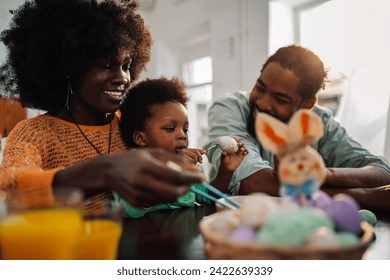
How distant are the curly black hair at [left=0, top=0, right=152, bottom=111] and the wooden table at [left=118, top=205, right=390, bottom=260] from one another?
0.42 metres

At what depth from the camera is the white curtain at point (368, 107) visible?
162 cm

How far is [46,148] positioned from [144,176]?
0.47m

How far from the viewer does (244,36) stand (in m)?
2.07

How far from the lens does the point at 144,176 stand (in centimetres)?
48

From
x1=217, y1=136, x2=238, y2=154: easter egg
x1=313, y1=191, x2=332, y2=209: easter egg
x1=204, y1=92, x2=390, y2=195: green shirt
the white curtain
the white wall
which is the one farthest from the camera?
the white wall

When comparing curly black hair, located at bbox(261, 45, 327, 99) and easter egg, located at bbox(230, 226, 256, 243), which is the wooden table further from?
curly black hair, located at bbox(261, 45, 327, 99)

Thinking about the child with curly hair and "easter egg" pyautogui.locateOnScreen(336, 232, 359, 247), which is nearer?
"easter egg" pyautogui.locateOnScreen(336, 232, 359, 247)

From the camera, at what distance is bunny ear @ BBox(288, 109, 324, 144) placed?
16.2 inches

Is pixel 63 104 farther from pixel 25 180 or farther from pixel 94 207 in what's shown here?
pixel 25 180

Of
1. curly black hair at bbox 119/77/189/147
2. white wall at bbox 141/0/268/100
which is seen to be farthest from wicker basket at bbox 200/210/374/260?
white wall at bbox 141/0/268/100

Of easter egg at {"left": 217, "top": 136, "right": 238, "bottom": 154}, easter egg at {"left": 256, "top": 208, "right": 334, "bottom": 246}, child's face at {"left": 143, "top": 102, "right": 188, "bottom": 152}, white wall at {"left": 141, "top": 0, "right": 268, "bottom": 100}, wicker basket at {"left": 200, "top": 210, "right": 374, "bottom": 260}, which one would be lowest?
wicker basket at {"left": 200, "top": 210, "right": 374, "bottom": 260}

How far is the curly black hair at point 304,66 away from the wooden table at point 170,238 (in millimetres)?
558
